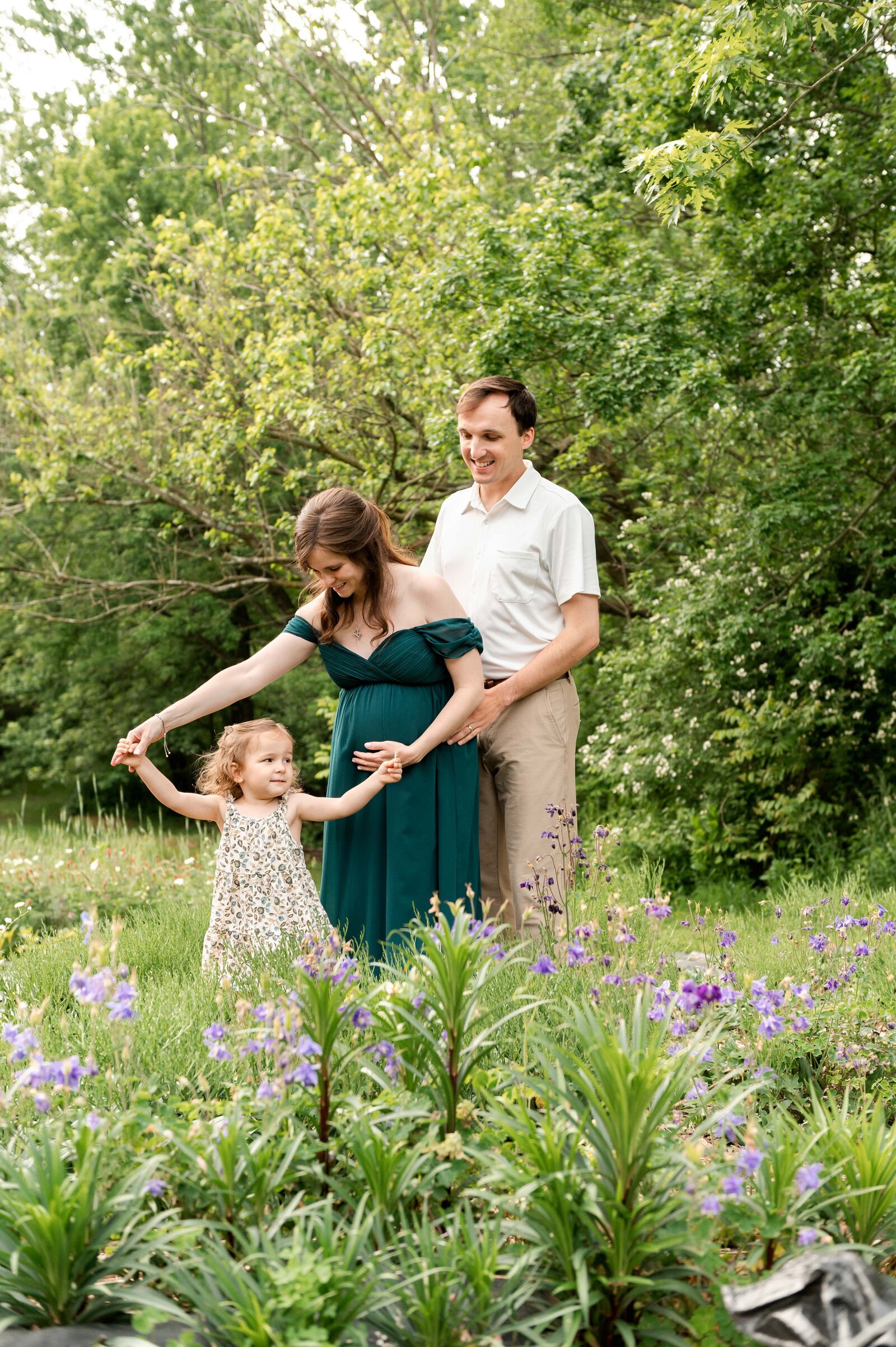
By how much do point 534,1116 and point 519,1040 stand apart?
1.84 ft

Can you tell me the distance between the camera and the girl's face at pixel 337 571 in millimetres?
3562

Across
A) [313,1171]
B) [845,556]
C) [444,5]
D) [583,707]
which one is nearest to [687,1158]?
[313,1171]

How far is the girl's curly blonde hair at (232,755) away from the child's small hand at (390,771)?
387mm

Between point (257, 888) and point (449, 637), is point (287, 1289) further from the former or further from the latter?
point (449, 637)

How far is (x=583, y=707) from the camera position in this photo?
40.5 feet

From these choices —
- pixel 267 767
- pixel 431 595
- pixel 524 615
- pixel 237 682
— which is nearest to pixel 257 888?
pixel 267 767

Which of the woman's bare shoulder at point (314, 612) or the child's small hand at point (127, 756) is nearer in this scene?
the child's small hand at point (127, 756)

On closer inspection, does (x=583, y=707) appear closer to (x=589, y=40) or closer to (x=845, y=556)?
(x=845, y=556)

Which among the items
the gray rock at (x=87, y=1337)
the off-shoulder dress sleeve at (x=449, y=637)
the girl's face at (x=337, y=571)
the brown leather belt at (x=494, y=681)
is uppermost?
the girl's face at (x=337, y=571)

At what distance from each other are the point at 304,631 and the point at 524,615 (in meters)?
0.77

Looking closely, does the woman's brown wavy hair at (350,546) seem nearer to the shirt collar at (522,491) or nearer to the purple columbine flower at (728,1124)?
the shirt collar at (522,491)

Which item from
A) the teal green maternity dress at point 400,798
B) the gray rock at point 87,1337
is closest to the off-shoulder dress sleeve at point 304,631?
the teal green maternity dress at point 400,798

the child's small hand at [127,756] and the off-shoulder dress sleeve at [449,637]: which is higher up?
the off-shoulder dress sleeve at [449,637]

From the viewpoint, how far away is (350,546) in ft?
11.7
